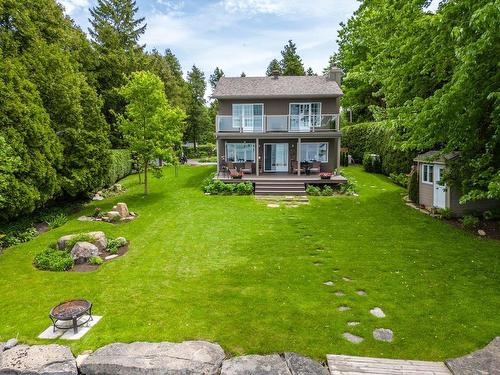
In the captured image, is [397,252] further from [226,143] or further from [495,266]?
[226,143]

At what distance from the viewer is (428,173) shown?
52.7 ft

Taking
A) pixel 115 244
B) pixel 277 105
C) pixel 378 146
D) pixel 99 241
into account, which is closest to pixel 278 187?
pixel 277 105

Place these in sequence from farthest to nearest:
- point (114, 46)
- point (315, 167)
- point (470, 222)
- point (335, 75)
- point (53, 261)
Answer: point (114, 46)
point (335, 75)
point (315, 167)
point (470, 222)
point (53, 261)

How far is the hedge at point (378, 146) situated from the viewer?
73.4 feet

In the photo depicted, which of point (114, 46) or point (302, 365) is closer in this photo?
point (302, 365)

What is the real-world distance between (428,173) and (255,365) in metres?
13.7

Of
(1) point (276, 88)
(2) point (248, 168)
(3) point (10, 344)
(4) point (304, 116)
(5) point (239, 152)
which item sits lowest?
→ (3) point (10, 344)

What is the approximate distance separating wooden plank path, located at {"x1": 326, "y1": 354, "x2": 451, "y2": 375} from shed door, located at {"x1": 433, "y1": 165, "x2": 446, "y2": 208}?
425 inches

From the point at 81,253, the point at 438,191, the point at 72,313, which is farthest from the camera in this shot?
the point at 438,191

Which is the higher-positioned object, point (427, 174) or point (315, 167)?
point (315, 167)

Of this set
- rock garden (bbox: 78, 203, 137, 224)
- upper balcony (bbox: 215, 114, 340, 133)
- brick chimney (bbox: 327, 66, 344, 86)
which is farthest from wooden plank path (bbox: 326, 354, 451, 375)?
brick chimney (bbox: 327, 66, 344, 86)

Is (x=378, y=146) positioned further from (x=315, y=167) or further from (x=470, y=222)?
(x=470, y=222)

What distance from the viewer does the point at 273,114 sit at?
2470cm

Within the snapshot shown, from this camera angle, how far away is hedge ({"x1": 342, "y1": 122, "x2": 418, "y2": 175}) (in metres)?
22.4
